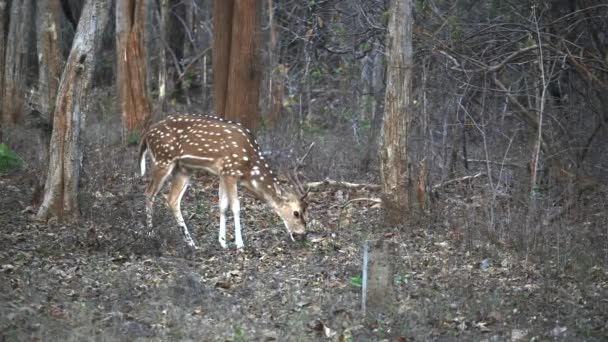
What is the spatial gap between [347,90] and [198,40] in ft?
31.6

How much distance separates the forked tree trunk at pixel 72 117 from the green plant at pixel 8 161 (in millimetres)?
3366

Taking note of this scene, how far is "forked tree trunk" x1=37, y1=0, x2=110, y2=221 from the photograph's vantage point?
40.1ft

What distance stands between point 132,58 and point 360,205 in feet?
25.0

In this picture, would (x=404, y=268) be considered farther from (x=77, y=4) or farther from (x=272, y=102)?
(x=77, y=4)

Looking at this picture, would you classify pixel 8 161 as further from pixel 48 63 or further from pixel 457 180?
pixel 457 180

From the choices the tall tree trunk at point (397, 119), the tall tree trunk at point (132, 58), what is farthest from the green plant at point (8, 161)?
the tall tree trunk at point (397, 119)

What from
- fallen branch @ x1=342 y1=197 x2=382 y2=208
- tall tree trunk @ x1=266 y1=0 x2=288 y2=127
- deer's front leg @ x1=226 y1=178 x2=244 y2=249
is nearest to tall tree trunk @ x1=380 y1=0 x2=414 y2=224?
fallen branch @ x1=342 y1=197 x2=382 y2=208

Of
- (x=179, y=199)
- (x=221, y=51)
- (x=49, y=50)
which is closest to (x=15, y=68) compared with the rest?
(x=49, y=50)

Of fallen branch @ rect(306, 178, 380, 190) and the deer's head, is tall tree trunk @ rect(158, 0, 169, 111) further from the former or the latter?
the deer's head

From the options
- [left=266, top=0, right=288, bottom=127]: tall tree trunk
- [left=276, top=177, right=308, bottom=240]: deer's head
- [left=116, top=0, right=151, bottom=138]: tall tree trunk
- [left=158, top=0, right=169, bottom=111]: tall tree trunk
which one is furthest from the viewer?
[left=158, top=0, right=169, bottom=111]: tall tree trunk

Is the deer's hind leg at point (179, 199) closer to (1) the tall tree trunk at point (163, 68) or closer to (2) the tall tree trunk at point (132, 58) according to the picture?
(2) the tall tree trunk at point (132, 58)

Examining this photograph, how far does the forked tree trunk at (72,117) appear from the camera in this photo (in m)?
12.2

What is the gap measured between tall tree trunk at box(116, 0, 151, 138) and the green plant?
3.98 meters

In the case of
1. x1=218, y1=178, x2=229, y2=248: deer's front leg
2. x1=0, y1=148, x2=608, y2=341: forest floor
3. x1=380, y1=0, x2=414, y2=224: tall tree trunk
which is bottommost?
x1=0, y1=148, x2=608, y2=341: forest floor
